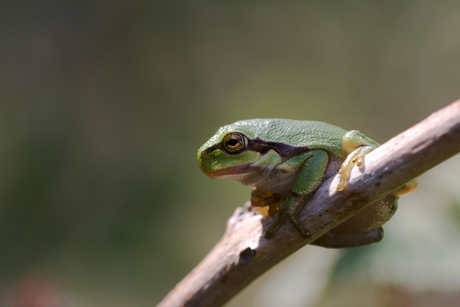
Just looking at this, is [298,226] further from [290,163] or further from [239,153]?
[239,153]

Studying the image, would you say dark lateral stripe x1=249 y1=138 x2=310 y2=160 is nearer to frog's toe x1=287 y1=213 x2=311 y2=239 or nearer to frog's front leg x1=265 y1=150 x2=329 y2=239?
frog's front leg x1=265 y1=150 x2=329 y2=239

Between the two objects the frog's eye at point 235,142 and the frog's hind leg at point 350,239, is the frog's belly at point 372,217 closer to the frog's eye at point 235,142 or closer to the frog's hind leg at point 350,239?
the frog's hind leg at point 350,239

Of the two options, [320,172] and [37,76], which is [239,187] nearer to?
[37,76]

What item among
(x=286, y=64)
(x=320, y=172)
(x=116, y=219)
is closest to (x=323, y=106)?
(x=286, y=64)

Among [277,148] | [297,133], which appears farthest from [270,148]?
[297,133]

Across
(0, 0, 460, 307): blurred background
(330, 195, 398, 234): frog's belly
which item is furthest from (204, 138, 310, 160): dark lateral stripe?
(0, 0, 460, 307): blurred background

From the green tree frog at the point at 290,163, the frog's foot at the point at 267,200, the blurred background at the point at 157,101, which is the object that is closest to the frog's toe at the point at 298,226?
the green tree frog at the point at 290,163
